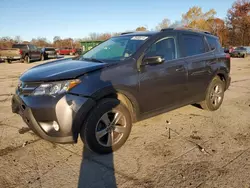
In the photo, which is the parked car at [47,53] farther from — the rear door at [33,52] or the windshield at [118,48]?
the windshield at [118,48]

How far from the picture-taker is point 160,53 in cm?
378

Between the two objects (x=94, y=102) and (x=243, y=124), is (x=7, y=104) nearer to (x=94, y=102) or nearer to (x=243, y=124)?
(x=94, y=102)

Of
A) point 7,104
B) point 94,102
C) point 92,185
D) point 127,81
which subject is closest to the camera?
point 92,185

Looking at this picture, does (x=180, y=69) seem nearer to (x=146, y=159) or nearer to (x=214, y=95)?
(x=214, y=95)

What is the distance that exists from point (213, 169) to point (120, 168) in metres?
1.17

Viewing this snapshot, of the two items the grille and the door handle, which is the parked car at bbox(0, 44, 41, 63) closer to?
the grille

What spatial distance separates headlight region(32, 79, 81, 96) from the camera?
2.79 metres

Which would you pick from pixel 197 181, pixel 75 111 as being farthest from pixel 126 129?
pixel 197 181

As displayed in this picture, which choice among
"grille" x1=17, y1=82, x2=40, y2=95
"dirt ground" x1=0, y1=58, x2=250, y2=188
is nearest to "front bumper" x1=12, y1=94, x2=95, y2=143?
"grille" x1=17, y1=82, x2=40, y2=95

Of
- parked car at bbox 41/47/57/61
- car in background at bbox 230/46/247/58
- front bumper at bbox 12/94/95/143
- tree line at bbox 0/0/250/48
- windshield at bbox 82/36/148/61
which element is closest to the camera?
front bumper at bbox 12/94/95/143

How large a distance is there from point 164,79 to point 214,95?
193cm

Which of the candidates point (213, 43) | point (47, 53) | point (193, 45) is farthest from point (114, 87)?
point (47, 53)

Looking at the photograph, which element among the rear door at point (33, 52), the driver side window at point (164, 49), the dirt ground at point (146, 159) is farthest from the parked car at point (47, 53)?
the driver side window at point (164, 49)

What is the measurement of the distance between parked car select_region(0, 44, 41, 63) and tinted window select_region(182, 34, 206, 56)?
20.6 metres
